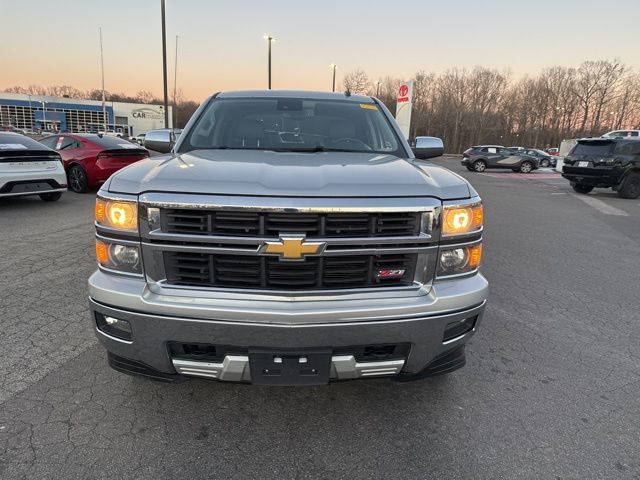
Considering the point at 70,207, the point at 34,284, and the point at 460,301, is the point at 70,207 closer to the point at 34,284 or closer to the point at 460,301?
the point at 34,284

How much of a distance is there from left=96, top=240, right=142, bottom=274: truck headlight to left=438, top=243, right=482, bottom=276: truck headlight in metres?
1.49

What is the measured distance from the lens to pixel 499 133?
256 feet

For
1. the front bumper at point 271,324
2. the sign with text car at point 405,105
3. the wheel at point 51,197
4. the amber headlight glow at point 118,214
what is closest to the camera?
the front bumper at point 271,324

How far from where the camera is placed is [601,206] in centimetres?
1249

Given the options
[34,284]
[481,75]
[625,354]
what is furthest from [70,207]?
[481,75]

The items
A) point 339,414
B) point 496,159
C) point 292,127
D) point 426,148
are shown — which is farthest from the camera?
point 496,159

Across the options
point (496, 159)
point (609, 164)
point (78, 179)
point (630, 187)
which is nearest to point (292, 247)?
point (78, 179)

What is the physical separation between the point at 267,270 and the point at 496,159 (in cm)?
2915

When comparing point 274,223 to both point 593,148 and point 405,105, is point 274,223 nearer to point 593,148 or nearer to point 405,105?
point 593,148

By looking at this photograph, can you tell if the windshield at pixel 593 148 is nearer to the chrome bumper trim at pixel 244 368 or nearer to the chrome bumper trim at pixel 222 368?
the chrome bumper trim at pixel 244 368

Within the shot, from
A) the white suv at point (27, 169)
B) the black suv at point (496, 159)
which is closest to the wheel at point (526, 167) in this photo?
the black suv at point (496, 159)

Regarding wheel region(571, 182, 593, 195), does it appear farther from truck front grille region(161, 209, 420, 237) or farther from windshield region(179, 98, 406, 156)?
truck front grille region(161, 209, 420, 237)

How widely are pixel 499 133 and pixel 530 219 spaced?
76095mm

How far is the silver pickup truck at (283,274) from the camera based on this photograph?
193 cm
